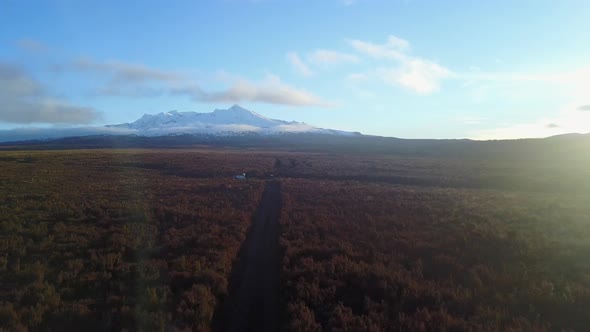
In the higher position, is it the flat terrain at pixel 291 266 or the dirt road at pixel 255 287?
the flat terrain at pixel 291 266

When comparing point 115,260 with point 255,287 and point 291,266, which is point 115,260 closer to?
point 255,287

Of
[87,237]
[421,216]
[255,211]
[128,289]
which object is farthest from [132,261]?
[421,216]

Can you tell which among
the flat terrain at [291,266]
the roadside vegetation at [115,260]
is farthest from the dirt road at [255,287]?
the roadside vegetation at [115,260]

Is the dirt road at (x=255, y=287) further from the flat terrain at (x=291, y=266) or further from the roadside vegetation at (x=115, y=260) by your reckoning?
the roadside vegetation at (x=115, y=260)

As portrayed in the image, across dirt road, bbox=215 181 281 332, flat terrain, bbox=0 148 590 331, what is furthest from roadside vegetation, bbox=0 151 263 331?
dirt road, bbox=215 181 281 332

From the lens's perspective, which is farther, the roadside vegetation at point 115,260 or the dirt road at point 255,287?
the dirt road at point 255,287

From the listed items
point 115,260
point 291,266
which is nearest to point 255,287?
point 291,266
